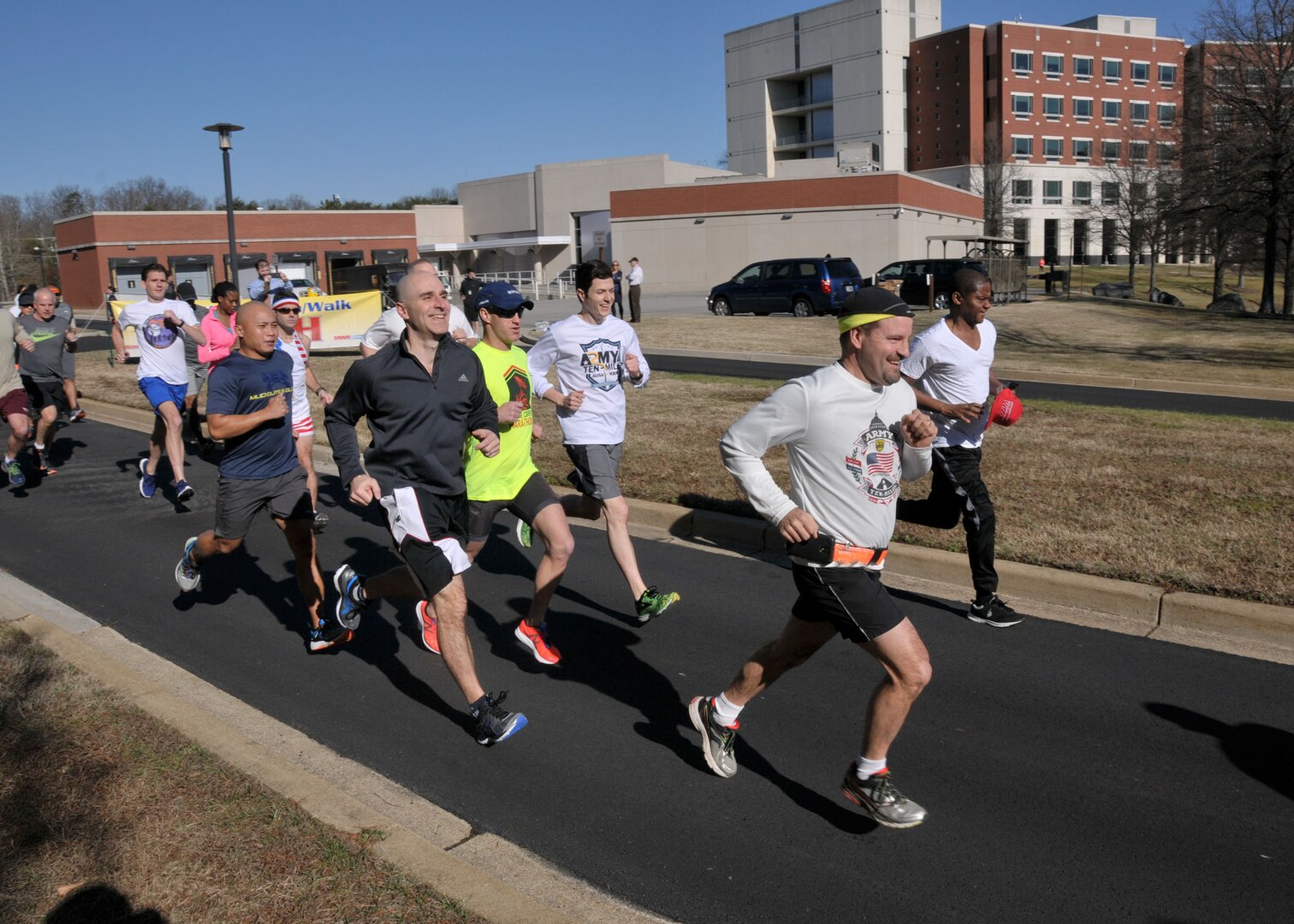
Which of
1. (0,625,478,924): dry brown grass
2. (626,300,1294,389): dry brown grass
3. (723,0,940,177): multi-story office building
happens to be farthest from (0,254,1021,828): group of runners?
(723,0,940,177): multi-story office building

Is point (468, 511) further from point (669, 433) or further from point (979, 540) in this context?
point (669, 433)

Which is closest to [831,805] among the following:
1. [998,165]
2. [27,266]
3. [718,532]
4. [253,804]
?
[253,804]

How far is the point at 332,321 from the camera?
76.6 ft

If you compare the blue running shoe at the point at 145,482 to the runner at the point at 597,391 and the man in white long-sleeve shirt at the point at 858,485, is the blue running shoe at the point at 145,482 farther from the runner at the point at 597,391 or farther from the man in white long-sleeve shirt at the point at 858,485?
the man in white long-sleeve shirt at the point at 858,485

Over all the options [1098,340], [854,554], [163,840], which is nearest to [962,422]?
[854,554]

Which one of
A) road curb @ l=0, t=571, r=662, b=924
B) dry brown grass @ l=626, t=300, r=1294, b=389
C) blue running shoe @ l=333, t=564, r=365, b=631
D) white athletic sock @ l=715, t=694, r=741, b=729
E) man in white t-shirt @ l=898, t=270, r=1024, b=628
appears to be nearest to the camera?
road curb @ l=0, t=571, r=662, b=924

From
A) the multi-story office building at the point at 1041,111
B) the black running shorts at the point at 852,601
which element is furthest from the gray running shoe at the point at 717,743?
the multi-story office building at the point at 1041,111

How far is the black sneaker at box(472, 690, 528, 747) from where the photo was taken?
15.4 feet

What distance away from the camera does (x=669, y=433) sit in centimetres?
1188

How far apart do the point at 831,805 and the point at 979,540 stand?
7.91 feet

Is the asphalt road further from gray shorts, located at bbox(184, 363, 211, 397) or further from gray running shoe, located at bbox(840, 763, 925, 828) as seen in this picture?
gray shorts, located at bbox(184, 363, 211, 397)

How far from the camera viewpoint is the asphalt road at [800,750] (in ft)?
12.0

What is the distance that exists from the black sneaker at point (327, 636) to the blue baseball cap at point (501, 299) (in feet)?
6.46

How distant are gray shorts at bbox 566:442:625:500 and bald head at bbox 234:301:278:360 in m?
1.82
